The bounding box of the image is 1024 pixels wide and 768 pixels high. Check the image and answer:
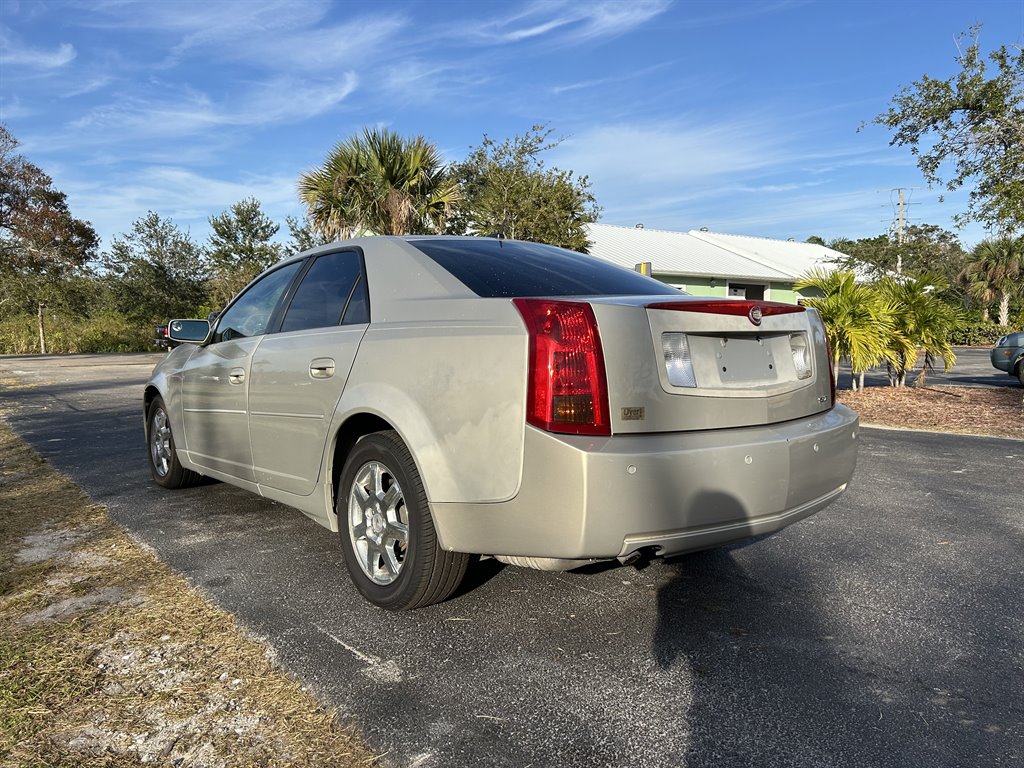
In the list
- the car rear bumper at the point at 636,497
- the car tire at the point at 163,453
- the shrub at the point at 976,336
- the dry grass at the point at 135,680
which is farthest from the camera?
the shrub at the point at 976,336

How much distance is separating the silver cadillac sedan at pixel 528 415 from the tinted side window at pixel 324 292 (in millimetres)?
13

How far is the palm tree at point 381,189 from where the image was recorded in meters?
15.8

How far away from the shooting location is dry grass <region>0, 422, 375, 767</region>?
6.87 feet

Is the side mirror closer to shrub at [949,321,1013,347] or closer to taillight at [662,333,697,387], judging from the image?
taillight at [662,333,697,387]

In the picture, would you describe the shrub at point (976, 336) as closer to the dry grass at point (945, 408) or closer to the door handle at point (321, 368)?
the dry grass at point (945, 408)

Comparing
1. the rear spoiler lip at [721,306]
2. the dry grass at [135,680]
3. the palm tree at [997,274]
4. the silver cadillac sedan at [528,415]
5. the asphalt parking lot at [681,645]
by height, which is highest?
the palm tree at [997,274]

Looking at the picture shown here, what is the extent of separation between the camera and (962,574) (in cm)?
355

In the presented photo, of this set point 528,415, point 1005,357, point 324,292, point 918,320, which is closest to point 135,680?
point 528,415

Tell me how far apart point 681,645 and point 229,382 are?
9.70 ft

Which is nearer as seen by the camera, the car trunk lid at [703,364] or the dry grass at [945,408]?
the car trunk lid at [703,364]

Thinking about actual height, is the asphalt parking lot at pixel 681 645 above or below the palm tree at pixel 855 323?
below

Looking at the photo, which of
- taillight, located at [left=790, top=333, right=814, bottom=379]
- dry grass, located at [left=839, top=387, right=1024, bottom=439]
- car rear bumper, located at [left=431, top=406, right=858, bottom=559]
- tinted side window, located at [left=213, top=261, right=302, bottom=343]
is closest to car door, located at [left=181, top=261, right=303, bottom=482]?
tinted side window, located at [left=213, top=261, right=302, bottom=343]

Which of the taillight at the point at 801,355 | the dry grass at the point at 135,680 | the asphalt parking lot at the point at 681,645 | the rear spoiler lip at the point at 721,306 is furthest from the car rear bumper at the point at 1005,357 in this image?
the dry grass at the point at 135,680

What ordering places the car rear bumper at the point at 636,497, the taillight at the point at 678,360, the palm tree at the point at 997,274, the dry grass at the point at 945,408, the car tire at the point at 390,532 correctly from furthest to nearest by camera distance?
1. the palm tree at the point at 997,274
2. the dry grass at the point at 945,408
3. the car tire at the point at 390,532
4. the taillight at the point at 678,360
5. the car rear bumper at the point at 636,497
